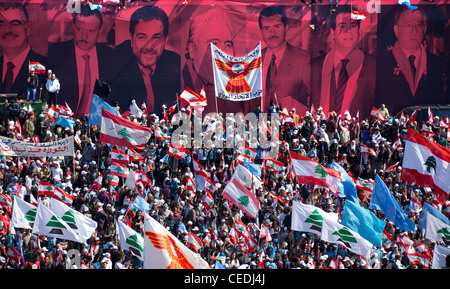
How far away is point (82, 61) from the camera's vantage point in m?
35.5

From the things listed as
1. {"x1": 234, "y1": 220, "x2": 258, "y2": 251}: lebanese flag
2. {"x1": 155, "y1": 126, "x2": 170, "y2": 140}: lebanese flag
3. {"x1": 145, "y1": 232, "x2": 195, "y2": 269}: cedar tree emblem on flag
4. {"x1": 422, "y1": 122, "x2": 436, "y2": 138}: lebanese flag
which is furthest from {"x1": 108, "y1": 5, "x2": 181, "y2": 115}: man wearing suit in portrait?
{"x1": 145, "y1": 232, "x2": 195, "y2": 269}: cedar tree emblem on flag

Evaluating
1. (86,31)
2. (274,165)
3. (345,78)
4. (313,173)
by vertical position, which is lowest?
(274,165)

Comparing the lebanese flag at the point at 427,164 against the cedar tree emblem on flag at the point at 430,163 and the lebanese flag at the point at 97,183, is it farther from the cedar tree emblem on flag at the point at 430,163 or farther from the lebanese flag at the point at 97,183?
the lebanese flag at the point at 97,183

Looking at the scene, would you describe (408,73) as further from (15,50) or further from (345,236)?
(345,236)

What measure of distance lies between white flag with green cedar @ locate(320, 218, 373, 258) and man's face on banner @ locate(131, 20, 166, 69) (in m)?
16.2

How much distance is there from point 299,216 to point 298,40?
15262 mm

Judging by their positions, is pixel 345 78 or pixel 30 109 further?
pixel 345 78

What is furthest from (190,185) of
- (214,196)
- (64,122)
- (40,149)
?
(64,122)

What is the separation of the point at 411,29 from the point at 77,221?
1813 cm

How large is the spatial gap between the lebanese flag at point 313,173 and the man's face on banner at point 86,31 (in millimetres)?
14241

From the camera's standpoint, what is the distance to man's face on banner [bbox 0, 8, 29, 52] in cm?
3500

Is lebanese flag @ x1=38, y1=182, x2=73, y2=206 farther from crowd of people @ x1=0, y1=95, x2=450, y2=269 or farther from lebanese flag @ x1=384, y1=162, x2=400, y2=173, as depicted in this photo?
lebanese flag @ x1=384, y1=162, x2=400, y2=173
